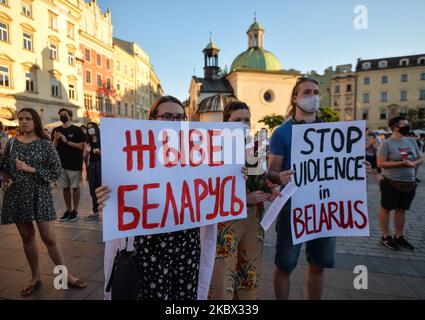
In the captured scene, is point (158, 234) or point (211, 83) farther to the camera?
point (211, 83)

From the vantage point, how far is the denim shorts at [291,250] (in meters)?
2.22

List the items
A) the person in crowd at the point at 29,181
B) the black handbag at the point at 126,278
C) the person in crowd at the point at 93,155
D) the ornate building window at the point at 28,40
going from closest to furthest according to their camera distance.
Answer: the black handbag at the point at 126,278 < the person in crowd at the point at 29,181 < the person in crowd at the point at 93,155 < the ornate building window at the point at 28,40

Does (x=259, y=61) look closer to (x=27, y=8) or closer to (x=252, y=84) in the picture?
(x=252, y=84)

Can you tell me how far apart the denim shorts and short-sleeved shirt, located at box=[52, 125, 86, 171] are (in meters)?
4.79

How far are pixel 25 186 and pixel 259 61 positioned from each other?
44.8 metres

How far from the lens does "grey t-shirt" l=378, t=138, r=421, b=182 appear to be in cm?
388

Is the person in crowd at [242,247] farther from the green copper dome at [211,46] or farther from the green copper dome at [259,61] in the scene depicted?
the green copper dome at [211,46]

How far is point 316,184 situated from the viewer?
221 cm

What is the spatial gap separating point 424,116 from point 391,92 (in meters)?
8.43

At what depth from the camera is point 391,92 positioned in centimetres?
5262

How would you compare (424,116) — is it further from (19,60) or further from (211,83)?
(19,60)

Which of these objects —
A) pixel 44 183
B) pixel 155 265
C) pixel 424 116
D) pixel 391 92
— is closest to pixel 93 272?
pixel 44 183

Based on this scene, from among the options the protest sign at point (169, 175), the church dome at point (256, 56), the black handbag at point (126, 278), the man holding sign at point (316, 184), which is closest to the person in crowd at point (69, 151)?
the protest sign at point (169, 175)
